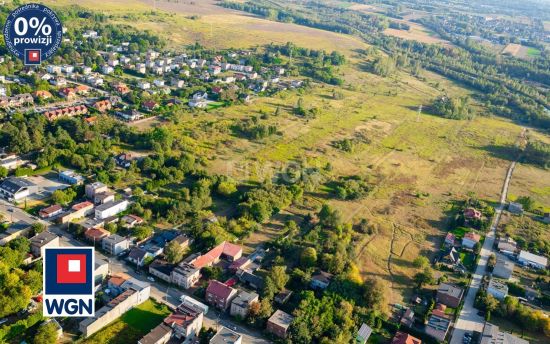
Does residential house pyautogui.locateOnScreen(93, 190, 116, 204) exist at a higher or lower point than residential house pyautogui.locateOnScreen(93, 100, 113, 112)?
lower

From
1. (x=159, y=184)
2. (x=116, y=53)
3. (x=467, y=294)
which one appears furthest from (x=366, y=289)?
(x=116, y=53)

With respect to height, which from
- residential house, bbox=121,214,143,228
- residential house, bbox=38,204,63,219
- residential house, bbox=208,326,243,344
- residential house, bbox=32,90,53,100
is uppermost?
residential house, bbox=32,90,53,100

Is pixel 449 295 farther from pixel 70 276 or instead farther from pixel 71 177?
pixel 71 177

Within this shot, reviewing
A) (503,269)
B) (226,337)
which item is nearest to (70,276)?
(226,337)

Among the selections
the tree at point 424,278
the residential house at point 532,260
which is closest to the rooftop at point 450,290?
the tree at point 424,278

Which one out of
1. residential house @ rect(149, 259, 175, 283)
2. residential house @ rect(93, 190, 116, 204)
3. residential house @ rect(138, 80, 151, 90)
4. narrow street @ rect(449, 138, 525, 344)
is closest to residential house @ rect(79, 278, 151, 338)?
residential house @ rect(149, 259, 175, 283)

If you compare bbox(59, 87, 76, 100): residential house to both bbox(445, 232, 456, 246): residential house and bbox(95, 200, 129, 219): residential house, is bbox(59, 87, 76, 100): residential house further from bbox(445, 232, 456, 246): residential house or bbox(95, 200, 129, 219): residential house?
bbox(445, 232, 456, 246): residential house
